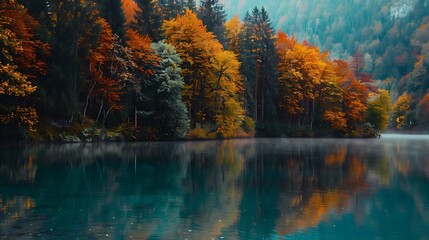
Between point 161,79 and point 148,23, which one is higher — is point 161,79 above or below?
below

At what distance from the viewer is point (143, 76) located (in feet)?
180

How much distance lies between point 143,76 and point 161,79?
2140mm

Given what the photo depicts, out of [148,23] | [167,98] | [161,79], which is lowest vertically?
[167,98]

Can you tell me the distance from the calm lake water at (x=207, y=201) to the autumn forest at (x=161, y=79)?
18.1 meters

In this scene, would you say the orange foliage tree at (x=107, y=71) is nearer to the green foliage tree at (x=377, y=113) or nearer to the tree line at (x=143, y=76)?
the tree line at (x=143, y=76)

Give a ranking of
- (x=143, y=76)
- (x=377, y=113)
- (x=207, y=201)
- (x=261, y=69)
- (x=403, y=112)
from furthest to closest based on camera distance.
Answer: (x=403, y=112), (x=377, y=113), (x=261, y=69), (x=143, y=76), (x=207, y=201)

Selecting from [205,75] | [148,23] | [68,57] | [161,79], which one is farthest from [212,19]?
[68,57]

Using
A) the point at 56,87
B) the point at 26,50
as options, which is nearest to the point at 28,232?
the point at 26,50

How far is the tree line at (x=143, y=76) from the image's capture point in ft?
140

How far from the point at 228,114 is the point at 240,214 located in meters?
50.4

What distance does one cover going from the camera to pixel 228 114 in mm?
64125

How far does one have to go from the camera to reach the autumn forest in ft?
144

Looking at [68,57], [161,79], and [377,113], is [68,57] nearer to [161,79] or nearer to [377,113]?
Answer: [161,79]

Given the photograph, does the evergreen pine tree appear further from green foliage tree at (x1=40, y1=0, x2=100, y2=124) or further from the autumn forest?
green foliage tree at (x1=40, y1=0, x2=100, y2=124)
